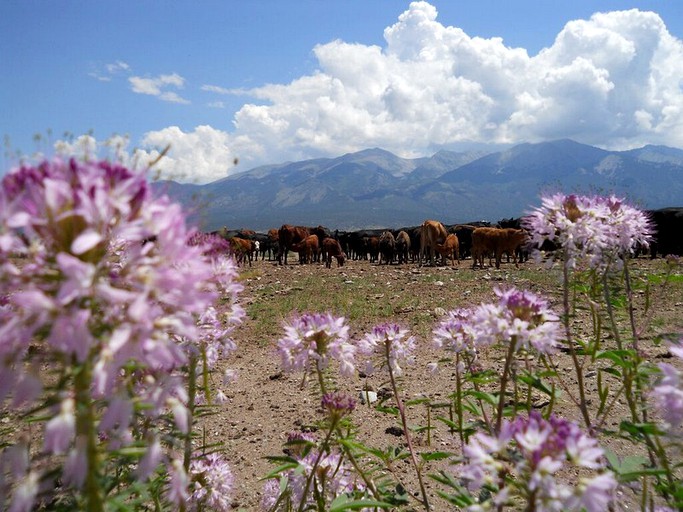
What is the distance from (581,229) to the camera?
3.17 metres

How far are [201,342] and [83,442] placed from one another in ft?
4.99

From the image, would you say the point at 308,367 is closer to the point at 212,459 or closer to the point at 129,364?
the point at 212,459

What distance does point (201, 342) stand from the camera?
2.73m

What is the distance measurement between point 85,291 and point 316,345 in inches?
72.5

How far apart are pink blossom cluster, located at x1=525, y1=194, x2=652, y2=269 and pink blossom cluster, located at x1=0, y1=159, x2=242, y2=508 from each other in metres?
2.68

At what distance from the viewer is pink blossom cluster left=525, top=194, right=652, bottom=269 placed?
126 inches

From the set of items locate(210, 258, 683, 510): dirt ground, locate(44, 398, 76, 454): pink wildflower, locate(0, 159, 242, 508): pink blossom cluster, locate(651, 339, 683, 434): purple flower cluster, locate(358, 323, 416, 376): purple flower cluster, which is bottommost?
locate(210, 258, 683, 510): dirt ground

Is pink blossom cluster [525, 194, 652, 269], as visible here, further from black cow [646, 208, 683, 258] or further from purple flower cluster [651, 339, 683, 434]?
black cow [646, 208, 683, 258]

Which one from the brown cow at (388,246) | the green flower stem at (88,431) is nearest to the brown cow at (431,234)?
the brown cow at (388,246)

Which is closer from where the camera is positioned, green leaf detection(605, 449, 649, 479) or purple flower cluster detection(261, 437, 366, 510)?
green leaf detection(605, 449, 649, 479)

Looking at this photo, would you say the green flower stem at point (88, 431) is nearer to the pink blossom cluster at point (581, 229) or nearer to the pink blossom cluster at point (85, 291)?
the pink blossom cluster at point (85, 291)

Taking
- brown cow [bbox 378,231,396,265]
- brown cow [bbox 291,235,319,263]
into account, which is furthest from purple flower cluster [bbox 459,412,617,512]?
brown cow [bbox 378,231,396,265]

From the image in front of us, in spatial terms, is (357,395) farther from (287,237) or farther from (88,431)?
(287,237)

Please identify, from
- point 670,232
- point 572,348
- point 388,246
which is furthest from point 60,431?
point 670,232
